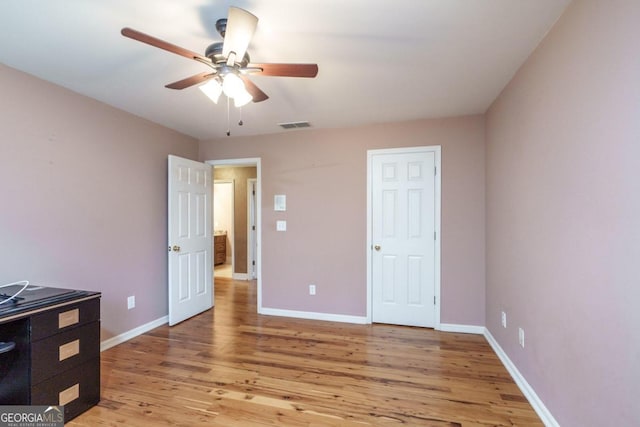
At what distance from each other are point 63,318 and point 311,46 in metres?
2.29

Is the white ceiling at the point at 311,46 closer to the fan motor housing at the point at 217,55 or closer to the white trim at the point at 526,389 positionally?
the fan motor housing at the point at 217,55

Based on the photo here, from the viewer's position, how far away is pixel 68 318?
6.24 ft

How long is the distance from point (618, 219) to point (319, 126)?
2905 millimetres

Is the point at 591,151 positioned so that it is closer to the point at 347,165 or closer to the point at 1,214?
the point at 347,165

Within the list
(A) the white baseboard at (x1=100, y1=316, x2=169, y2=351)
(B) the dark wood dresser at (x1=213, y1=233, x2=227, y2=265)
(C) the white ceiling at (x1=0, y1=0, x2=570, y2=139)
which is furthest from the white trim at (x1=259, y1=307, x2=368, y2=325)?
(B) the dark wood dresser at (x1=213, y1=233, x2=227, y2=265)

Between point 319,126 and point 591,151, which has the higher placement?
point 319,126

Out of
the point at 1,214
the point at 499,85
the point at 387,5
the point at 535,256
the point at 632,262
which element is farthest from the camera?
the point at 499,85

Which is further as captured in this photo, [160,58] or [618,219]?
[160,58]

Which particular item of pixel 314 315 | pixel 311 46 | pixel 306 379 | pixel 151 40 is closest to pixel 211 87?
pixel 151 40

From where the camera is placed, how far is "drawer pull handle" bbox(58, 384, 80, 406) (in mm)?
1857

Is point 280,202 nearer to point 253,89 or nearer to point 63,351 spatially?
point 253,89

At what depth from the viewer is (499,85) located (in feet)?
8.22

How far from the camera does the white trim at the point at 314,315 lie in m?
3.62

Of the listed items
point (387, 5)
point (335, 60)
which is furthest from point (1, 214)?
point (387, 5)
